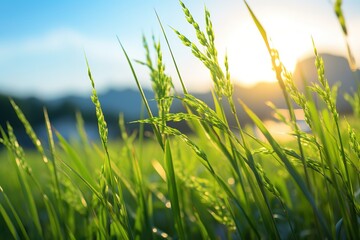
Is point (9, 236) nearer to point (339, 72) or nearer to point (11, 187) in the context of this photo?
point (11, 187)

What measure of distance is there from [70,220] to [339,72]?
10.6 metres

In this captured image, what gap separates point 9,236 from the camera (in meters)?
2.21

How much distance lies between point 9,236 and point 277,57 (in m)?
1.96

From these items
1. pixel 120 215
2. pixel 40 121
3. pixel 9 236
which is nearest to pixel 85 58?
pixel 120 215

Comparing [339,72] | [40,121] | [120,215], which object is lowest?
[40,121]

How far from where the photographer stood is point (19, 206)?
107 inches

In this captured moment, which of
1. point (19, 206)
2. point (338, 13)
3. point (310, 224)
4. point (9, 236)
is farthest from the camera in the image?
point (19, 206)

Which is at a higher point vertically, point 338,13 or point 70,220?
point 338,13

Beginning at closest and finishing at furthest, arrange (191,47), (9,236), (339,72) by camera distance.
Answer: (191,47) < (9,236) < (339,72)

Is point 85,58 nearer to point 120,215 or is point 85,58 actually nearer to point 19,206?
point 120,215

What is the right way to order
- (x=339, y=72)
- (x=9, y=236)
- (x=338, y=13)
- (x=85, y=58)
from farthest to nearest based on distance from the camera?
1. (x=339, y=72)
2. (x=9, y=236)
3. (x=85, y=58)
4. (x=338, y=13)

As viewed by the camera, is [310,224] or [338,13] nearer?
[338,13]

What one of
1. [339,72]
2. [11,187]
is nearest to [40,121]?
[339,72]

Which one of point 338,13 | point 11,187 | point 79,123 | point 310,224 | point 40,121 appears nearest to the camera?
point 338,13
